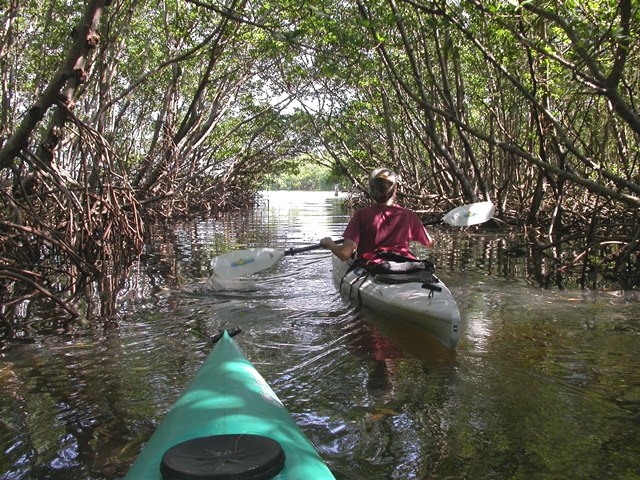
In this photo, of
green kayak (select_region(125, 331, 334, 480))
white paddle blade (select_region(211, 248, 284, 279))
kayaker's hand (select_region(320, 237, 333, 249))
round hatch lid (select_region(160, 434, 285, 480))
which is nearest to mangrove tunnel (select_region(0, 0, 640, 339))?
white paddle blade (select_region(211, 248, 284, 279))

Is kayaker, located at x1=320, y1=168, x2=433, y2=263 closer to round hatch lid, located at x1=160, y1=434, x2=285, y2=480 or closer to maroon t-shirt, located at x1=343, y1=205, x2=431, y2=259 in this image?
maroon t-shirt, located at x1=343, y1=205, x2=431, y2=259

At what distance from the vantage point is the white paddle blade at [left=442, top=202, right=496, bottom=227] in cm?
662

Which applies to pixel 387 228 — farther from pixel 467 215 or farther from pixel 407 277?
pixel 467 215

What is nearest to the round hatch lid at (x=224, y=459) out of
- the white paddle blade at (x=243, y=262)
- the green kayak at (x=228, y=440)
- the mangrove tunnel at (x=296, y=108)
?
the green kayak at (x=228, y=440)

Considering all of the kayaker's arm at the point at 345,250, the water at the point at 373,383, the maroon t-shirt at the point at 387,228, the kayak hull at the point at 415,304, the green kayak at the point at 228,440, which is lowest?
the water at the point at 373,383

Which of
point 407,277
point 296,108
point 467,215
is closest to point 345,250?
point 407,277

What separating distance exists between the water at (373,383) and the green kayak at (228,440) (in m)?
0.52

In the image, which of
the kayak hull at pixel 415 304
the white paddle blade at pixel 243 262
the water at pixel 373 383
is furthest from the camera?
the white paddle blade at pixel 243 262

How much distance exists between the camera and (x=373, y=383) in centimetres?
325

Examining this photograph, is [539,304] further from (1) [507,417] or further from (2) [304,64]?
(2) [304,64]

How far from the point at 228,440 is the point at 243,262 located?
451cm

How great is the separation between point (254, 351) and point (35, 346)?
1576mm

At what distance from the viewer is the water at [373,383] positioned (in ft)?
7.68

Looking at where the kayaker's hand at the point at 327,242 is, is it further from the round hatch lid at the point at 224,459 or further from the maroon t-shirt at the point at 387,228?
the round hatch lid at the point at 224,459
